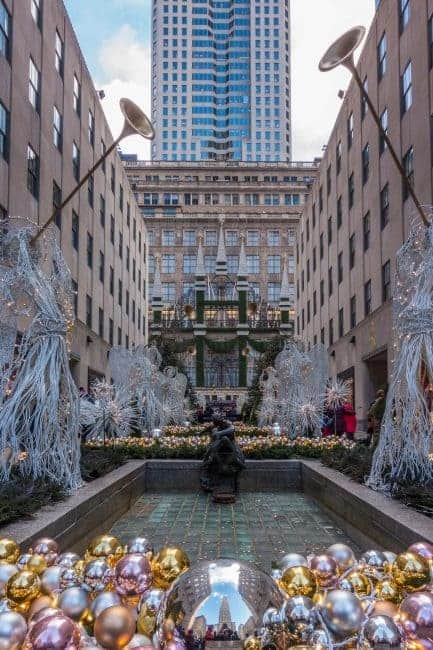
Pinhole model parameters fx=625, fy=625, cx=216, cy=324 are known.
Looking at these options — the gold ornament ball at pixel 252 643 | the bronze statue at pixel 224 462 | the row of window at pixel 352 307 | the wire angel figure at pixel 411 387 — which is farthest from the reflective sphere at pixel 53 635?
the row of window at pixel 352 307

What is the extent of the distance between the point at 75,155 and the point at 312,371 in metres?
18.5

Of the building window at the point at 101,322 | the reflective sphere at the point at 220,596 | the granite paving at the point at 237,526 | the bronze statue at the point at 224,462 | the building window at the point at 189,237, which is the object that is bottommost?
the granite paving at the point at 237,526

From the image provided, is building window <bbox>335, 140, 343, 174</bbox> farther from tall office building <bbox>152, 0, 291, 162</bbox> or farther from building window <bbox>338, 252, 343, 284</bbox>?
tall office building <bbox>152, 0, 291, 162</bbox>

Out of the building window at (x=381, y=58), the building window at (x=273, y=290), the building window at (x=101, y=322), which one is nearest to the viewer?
the building window at (x=381, y=58)

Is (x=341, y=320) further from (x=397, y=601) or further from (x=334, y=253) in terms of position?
(x=397, y=601)

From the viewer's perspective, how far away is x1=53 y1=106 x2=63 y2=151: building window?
91.2 ft

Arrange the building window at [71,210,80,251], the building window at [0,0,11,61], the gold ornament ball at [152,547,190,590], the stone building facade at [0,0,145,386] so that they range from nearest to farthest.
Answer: the gold ornament ball at [152,547,190,590]
the building window at [0,0,11,61]
the stone building facade at [0,0,145,386]
the building window at [71,210,80,251]

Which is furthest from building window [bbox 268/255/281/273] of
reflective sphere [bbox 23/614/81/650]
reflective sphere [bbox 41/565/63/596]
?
reflective sphere [bbox 23/614/81/650]

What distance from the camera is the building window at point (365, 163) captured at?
3241 centimetres

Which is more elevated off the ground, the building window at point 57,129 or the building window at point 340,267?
the building window at point 57,129

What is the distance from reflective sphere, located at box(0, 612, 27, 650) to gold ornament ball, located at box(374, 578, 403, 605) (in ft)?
5.70

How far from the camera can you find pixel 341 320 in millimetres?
39719

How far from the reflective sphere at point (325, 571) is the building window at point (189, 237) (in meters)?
91.8

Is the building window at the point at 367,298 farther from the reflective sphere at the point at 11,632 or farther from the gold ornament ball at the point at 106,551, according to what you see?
the reflective sphere at the point at 11,632
